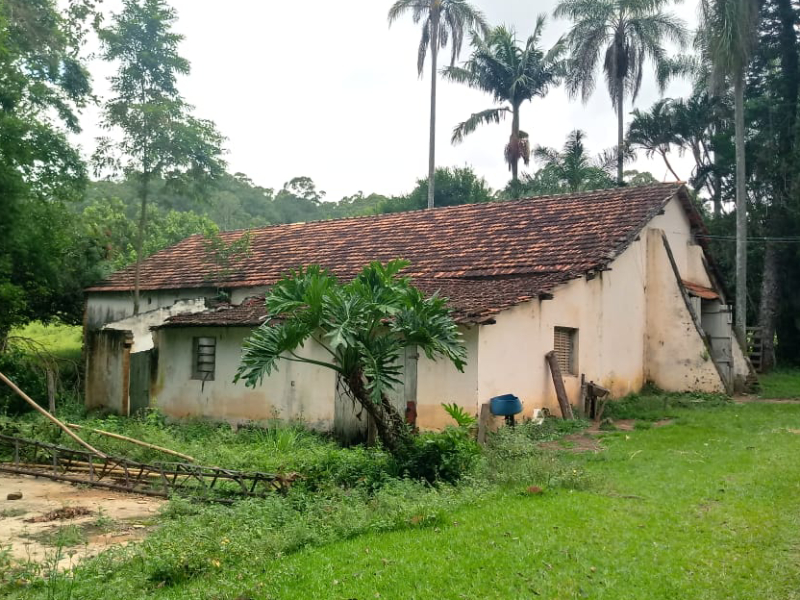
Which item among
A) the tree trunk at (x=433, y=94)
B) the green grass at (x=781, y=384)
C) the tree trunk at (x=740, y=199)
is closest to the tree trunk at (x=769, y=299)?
the green grass at (x=781, y=384)

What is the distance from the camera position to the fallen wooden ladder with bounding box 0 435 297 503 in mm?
8953

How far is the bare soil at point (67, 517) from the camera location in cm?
707

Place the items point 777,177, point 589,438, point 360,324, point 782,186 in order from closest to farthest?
1. point 360,324
2. point 589,438
3. point 782,186
4. point 777,177

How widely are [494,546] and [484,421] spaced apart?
664cm

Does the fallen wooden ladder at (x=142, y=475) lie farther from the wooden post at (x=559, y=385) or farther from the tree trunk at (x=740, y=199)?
the tree trunk at (x=740, y=199)

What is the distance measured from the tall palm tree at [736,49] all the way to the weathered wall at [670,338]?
13.1 ft

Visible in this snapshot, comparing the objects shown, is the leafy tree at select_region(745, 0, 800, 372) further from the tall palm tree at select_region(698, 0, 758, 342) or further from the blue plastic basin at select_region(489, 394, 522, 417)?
the blue plastic basin at select_region(489, 394, 522, 417)

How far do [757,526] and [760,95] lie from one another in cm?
2722

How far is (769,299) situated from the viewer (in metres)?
26.4

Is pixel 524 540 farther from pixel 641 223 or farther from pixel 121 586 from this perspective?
pixel 641 223

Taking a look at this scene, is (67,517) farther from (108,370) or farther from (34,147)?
(34,147)

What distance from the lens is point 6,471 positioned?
444 inches

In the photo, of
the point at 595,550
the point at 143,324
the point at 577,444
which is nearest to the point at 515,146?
the point at 143,324

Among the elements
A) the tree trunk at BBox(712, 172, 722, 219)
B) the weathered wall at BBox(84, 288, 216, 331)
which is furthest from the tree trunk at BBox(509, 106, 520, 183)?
the weathered wall at BBox(84, 288, 216, 331)
